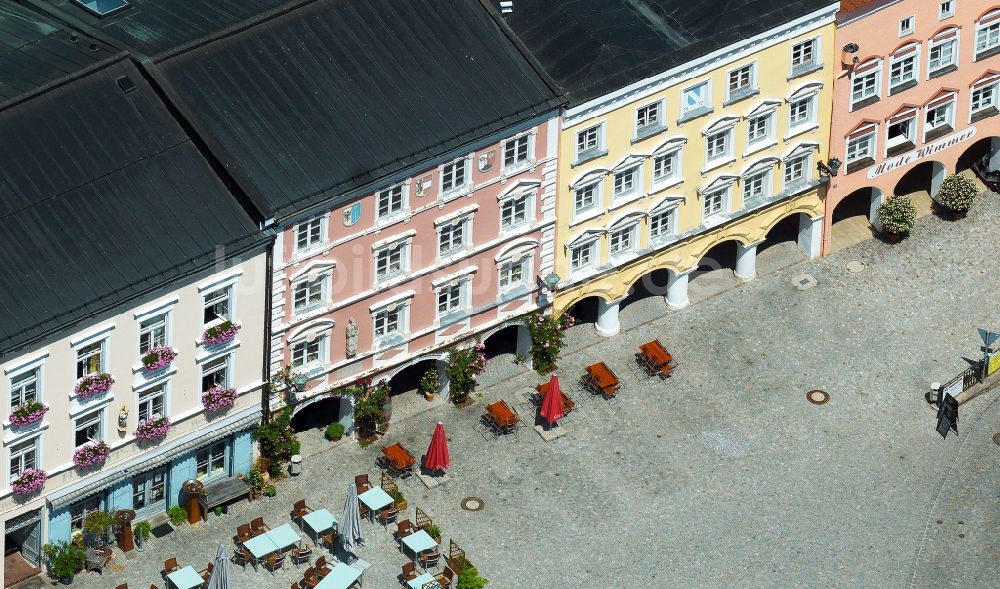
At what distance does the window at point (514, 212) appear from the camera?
113 m

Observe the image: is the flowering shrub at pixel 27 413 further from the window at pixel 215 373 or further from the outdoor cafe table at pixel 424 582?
the outdoor cafe table at pixel 424 582

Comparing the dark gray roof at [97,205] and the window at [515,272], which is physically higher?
the dark gray roof at [97,205]

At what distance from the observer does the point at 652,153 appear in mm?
114875

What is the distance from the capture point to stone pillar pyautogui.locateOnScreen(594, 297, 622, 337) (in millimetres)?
118438

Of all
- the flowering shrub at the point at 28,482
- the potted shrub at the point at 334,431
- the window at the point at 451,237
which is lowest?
the potted shrub at the point at 334,431

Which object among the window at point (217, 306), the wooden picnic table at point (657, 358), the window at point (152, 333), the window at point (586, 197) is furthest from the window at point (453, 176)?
the window at point (152, 333)

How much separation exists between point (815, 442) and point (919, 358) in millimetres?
7245

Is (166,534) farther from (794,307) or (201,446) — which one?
(794,307)

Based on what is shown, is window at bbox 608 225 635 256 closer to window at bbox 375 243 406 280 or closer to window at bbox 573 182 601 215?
window at bbox 573 182 601 215

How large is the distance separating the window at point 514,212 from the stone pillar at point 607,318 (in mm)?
6613

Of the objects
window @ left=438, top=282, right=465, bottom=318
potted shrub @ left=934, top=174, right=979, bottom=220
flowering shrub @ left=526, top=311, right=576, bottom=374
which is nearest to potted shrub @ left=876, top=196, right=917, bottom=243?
potted shrub @ left=934, top=174, right=979, bottom=220

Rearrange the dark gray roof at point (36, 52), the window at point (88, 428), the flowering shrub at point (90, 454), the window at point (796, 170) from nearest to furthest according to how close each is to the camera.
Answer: the window at point (88, 428) → the flowering shrub at point (90, 454) → the dark gray roof at point (36, 52) → the window at point (796, 170)

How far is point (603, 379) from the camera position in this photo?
11588 centimetres

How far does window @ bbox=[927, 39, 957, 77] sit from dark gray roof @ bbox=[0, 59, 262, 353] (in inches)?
1276
